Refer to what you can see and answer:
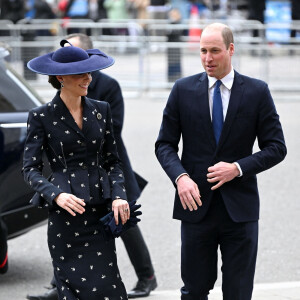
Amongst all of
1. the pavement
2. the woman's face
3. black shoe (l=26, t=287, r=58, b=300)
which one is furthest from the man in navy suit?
black shoe (l=26, t=287, r=58, b=300)

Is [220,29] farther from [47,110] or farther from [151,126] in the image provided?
[151,126]

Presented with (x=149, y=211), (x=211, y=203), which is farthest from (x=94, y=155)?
(x=149, y=211)

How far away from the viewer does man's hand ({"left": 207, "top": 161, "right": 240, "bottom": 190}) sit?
4.59 metres

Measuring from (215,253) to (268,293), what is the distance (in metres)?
1.42

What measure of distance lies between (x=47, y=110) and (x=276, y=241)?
12.3 ft

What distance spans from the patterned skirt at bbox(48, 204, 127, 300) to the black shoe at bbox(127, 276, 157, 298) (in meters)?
1.54

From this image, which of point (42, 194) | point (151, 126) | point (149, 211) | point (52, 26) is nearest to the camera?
point (42, 194)

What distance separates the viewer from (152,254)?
7.63 meters

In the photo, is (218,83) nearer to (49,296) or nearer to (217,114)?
(217,114)

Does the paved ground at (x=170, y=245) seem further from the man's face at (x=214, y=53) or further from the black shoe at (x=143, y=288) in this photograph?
the man's face at (x=214, y=53)

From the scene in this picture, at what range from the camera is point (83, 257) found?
4746 mm

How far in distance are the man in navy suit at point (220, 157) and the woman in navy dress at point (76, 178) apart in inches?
14.1

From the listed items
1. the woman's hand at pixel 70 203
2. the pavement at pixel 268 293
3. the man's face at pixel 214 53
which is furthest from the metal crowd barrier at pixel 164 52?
the woman's hand at pixel 70 203

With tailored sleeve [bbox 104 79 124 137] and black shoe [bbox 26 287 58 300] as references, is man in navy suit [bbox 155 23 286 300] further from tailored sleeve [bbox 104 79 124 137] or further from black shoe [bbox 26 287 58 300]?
black shoe [bbox 26 287 58 300]
